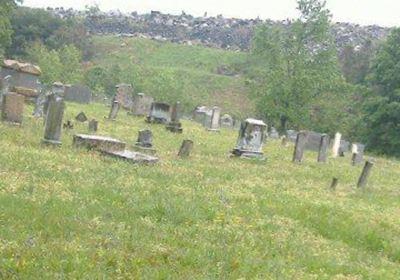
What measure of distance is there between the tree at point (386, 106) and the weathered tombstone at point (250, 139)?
28.1m

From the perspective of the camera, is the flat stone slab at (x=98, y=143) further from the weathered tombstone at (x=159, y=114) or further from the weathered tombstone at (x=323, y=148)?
the weathered tombstone at (x=159, y=114)

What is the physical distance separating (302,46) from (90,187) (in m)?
39.2

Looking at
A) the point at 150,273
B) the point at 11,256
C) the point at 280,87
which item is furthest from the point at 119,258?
the point at 280,87

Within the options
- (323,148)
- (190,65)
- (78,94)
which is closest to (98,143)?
(323,148)

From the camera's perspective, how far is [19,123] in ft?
73.3

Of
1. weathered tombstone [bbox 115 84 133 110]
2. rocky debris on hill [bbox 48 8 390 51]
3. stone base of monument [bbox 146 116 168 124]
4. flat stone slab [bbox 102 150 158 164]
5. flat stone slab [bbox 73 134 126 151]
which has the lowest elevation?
flat stone slab [bbox 102 150 158 164]

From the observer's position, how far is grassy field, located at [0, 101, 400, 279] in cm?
880

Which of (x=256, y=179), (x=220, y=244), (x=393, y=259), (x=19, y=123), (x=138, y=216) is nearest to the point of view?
(x=220, y=244)

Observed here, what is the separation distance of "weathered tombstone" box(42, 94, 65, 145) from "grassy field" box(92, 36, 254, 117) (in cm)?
4701

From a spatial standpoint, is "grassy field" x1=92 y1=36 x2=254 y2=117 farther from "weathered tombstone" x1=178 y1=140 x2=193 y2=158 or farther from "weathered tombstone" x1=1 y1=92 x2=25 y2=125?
"weathered tombstone" x1=178 y1=140 x2=193 y2=158

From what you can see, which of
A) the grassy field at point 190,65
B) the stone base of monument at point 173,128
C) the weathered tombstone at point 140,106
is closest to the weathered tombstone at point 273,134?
the weathered tombstone at point 140,106

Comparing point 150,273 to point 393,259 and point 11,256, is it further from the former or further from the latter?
point 393,259

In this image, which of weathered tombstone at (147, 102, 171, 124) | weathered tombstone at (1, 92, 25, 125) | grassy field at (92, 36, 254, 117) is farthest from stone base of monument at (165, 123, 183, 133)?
grassy field at (92, 36, 254, 117)

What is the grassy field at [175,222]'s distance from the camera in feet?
28.9
